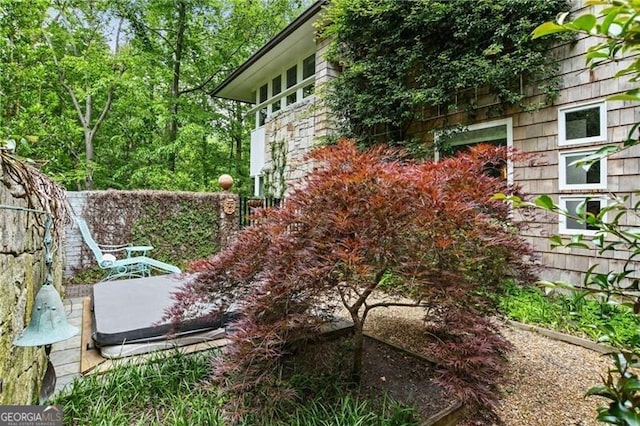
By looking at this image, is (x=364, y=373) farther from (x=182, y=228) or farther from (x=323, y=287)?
→ (x=182, y=228)

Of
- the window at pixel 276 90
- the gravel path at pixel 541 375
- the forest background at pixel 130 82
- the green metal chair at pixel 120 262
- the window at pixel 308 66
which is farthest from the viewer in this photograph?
the window at pixel 276 90

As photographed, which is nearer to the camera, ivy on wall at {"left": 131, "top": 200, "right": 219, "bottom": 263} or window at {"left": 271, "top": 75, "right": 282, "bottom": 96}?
ivy on wall at {"left": 131, "top": 200, "right": 219, "bottom": 263}

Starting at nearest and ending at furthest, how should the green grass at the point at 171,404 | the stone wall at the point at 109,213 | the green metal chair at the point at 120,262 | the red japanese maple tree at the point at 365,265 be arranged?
the red japanese maple tree at the point at 365,265 → the green grass at the point at 171,404 → the green metal chair at the point at 120,262 → the stone wall at the point at 109,213

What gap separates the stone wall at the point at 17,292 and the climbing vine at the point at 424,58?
196 inches

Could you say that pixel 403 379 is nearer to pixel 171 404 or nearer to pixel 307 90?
→ pixel 171 404

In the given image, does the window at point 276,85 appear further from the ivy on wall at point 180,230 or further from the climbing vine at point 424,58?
the ivy on wall at point 180,230

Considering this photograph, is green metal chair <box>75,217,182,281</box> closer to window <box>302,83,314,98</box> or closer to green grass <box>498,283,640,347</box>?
green grass <box>498,283,640,347</box>

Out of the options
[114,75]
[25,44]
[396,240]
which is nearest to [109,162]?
[114,75]

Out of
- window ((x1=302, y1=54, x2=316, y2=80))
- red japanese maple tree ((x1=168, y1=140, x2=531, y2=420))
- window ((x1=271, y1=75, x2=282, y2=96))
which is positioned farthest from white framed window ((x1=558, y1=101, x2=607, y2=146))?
window ((x1=271, y1=75, x2=282, y2=96))

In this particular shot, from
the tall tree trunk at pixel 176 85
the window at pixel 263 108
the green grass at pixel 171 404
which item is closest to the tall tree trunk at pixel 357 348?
the green grass at pixel 171 404

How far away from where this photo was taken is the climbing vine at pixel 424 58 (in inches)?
178

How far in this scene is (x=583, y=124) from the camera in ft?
14.1

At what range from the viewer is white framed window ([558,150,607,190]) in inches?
163

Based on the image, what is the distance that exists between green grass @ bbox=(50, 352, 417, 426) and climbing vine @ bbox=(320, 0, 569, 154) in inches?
176
